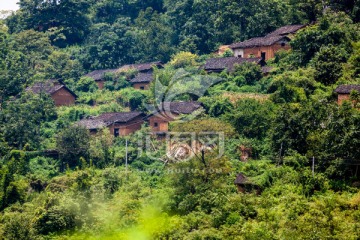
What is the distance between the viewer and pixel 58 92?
39812mm

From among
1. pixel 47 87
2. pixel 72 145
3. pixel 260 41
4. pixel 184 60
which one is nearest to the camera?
pixel 72 145

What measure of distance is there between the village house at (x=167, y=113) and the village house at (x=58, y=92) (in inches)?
291

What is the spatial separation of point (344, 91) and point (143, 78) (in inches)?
588

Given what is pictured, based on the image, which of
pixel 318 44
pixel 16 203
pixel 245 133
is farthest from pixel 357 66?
pixel 16 203

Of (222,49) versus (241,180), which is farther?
(222,49)

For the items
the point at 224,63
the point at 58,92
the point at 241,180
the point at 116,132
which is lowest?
the point at 241,180

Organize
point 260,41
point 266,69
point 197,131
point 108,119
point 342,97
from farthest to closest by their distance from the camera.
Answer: point 260,41, point 266,69, point 108,119, point 197,131, point 342,97

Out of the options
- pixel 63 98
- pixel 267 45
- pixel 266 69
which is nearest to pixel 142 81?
pixel 63 98

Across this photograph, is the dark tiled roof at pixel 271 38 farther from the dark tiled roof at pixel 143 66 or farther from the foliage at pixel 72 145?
the foliage at pixel 72 145

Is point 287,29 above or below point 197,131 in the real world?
above

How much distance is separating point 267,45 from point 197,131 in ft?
36.4

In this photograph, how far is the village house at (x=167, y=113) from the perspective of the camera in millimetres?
33125

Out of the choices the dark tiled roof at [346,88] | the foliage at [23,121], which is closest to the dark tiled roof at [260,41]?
the dark tiled roof at [346,88]

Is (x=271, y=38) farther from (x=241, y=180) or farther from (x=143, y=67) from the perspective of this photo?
(x=241, y=180)
